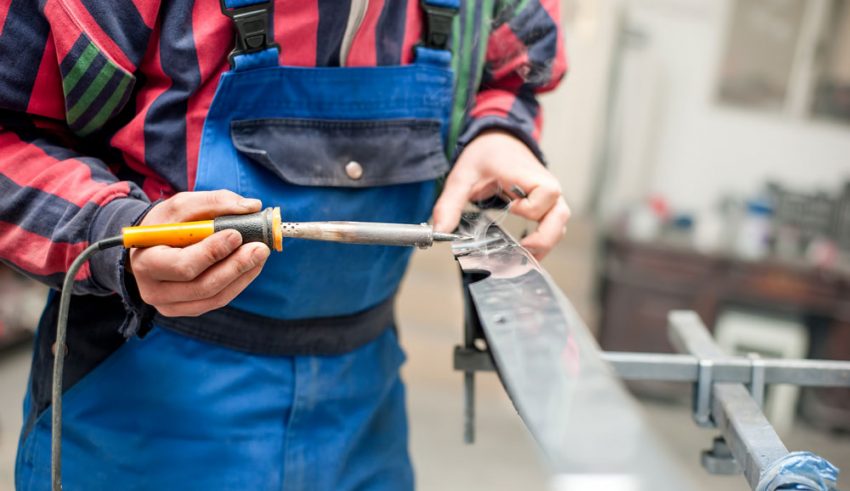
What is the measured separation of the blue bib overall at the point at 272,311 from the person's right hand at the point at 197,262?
8 centimetres

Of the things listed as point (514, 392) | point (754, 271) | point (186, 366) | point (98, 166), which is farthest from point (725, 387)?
point (754, 271)

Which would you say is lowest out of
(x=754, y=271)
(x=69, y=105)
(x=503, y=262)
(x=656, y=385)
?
(x=656, y=385)

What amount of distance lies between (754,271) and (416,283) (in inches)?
43.1

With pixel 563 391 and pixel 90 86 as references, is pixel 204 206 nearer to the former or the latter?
pixel 90 86

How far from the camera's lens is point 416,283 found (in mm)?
2699

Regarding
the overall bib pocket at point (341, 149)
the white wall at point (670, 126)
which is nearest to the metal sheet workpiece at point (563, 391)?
the overall bib pocket at point (341, 149)

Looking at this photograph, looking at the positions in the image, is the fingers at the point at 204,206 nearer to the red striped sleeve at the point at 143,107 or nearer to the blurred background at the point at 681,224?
the red striped sleeve at the point at 143,107

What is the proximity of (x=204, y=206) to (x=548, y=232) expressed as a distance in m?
0.35

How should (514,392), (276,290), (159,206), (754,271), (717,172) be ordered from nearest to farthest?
(514,392), (159,206), (276,290), (754,271), (717,172)

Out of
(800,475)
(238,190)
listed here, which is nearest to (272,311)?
(238,190)

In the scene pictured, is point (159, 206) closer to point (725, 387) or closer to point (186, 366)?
point (186, 366)

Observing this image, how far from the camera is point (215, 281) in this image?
1.84 ft

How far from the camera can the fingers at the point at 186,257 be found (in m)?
0.54

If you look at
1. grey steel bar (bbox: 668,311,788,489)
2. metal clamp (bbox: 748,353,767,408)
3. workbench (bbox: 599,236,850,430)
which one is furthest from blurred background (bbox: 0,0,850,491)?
metal clamp (bbox: 748,353,767,408)
